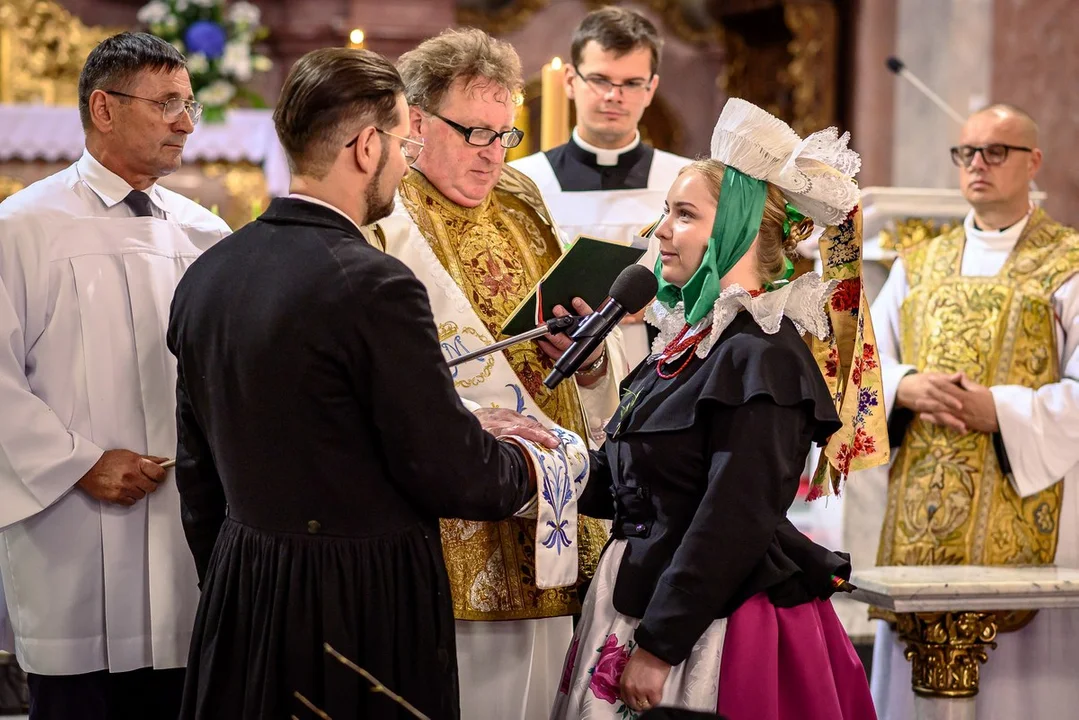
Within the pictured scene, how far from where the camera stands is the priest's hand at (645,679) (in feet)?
8.27

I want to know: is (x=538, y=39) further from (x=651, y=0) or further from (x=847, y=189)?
(x=847, y=189)

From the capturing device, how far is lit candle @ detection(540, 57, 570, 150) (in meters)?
4.05

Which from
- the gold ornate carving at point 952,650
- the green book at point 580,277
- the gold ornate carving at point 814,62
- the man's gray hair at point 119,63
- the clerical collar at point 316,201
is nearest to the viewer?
the clerical collar at point 316,201

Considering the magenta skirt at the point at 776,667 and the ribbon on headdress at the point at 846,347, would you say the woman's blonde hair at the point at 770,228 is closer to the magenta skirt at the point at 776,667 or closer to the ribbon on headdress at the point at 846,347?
the ribbon on headdress at the point at 846,347

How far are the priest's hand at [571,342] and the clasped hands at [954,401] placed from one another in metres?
1.34

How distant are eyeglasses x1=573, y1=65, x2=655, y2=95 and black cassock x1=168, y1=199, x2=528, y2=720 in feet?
7.36

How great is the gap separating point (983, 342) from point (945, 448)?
1.18 feet

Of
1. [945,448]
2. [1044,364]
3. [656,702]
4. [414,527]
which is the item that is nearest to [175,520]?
[414,527]

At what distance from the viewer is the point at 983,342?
13.9ft

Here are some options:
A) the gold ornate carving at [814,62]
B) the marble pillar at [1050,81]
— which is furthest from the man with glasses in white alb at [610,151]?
the gold ornate carving at [814,62]

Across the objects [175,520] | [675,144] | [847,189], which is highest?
[675,144]

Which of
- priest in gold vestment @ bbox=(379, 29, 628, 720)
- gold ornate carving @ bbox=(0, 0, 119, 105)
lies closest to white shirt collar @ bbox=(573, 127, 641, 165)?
priest in gold vestment @ bbox=(379, 29, 628, 720)

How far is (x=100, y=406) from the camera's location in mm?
3137

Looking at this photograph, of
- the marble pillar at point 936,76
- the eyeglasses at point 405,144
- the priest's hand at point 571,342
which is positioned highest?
the marble pillar at point 936,76
